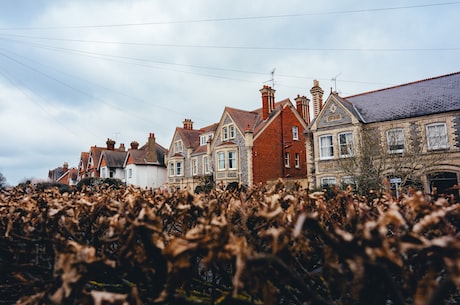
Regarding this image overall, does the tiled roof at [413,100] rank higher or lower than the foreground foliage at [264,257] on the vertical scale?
higher

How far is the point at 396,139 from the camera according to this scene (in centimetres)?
2212

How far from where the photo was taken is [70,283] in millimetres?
1320

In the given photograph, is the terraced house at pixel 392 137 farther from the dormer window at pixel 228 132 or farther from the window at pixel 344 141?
the dormer window at pixel 228 132

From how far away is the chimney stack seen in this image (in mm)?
45375

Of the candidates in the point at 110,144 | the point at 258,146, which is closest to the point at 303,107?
the point at 258,146

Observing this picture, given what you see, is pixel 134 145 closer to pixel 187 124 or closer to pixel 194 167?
pixel 187 124

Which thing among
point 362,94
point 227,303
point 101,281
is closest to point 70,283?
point 227,303

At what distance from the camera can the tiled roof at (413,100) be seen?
2156 centimetres

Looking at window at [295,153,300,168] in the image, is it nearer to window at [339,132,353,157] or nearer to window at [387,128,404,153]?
window at [339,132,353,157]

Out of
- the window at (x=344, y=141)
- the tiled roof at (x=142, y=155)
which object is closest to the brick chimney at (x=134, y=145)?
the tiled roof at (x=142, y=155)

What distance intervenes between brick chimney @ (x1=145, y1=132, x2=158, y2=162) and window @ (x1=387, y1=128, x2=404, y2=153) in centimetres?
3295

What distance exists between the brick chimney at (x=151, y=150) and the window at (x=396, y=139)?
108 feet

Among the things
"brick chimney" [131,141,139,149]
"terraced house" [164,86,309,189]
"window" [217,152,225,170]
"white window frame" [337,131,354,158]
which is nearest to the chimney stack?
"brick chimney" [131,141,139,149]

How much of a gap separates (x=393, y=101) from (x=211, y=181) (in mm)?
18782
